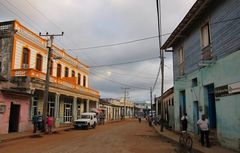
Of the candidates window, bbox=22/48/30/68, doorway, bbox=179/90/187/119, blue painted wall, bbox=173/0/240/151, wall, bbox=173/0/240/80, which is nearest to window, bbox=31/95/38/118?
window, bbox=22/48/30/68

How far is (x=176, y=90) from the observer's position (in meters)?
22.0

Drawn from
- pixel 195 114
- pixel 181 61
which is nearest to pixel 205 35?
pixel 195 114

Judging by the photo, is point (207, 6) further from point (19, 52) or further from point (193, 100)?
point (19, 52)

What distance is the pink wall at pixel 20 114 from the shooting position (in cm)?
2017

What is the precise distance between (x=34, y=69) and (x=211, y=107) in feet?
54.1

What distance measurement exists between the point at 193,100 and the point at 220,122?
4.35 m

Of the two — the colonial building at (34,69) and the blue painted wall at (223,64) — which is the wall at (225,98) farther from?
the colonial building at (34,69)

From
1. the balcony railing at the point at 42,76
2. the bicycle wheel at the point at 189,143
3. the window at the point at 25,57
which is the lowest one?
the bicycle wheel at the point at 189,143

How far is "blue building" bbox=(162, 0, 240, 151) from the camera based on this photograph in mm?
11859

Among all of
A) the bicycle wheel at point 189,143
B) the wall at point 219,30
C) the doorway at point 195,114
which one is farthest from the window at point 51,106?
the bicycle wheel at point 189,143

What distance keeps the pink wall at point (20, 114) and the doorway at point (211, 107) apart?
14.3m

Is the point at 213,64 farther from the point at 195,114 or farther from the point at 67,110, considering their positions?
the point at 67,110

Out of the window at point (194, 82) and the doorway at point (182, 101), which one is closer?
the window at point (194, 82)

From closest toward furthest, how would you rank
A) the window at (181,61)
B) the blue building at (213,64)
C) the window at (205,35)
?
the blue building at (213,64)
the window at (205,35)
the window at (181,61)
